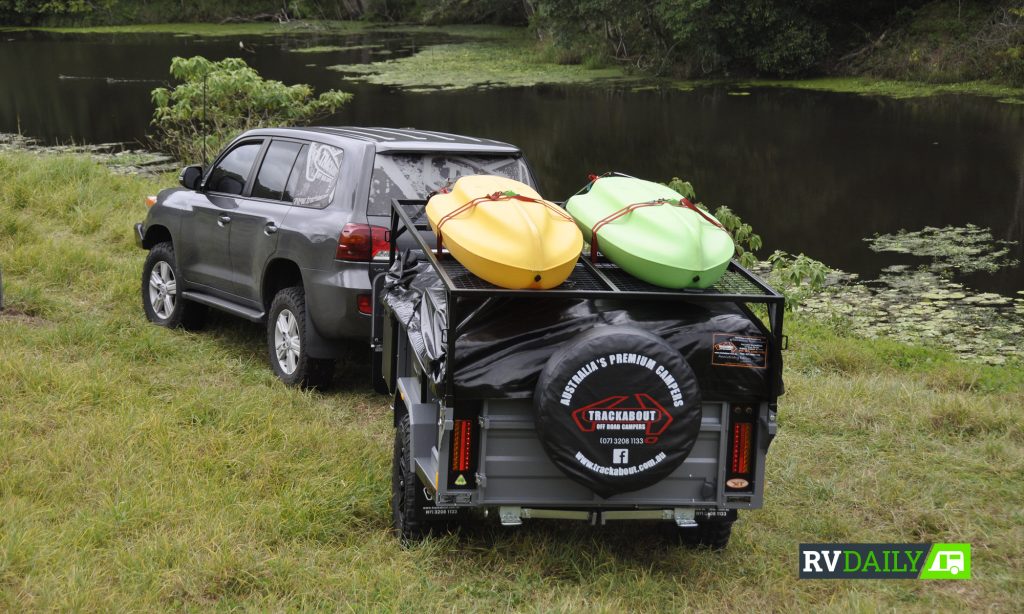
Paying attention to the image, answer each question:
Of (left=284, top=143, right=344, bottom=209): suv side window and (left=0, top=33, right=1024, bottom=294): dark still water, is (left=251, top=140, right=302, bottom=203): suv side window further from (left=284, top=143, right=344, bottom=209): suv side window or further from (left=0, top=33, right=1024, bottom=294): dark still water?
(left=0, top=33, right=1024, bottom=294): dark still water

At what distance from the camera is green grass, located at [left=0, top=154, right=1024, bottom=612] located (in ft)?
13.5

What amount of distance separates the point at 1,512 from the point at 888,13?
123 feet

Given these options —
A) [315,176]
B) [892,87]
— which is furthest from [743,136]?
[315,176]

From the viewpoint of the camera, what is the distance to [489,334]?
415 centimetres

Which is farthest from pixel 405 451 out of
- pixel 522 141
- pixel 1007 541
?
pixel 522 141

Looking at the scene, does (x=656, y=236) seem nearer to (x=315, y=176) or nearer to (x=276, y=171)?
(x=315, y=176)

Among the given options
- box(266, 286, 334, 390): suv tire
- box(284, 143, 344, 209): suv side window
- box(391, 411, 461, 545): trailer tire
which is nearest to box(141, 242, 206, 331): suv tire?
box(266, 286, 334, 390): suv tire

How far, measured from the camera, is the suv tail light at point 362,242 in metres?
6.15

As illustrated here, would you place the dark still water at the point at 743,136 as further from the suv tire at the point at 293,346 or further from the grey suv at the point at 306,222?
the suv tire at the point at 293,346

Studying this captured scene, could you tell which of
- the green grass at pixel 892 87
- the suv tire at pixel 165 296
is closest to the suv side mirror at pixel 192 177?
the suv tire at pixel 165 296

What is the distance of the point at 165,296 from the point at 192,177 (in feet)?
3.32

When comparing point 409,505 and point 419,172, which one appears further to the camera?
point 419,172

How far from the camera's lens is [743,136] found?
24.0m

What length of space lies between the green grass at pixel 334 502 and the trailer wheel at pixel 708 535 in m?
0.06
